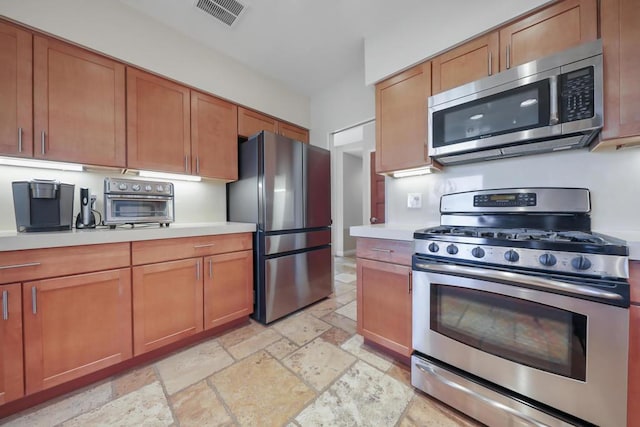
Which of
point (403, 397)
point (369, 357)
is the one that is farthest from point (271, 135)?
point (403, 397)

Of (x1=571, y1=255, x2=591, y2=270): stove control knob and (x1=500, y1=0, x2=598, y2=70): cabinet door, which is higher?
(x1=500, y1=0, x2=598, y2=70): cabinet door

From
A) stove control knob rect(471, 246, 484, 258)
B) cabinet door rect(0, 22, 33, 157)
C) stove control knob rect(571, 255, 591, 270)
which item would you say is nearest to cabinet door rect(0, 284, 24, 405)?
cabinet door rect(0, 22, 33, 157)

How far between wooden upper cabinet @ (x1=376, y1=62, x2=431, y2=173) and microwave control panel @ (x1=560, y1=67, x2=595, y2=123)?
72 centimetres

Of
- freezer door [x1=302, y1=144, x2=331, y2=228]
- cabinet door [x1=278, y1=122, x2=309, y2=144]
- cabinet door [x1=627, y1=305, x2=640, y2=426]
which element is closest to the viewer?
cabinet door [x1=627, y1=305, x2=640, y2=426]

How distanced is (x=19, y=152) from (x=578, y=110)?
3226mm

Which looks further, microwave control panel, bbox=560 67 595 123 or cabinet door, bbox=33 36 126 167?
cabinet door, bbox=33 36 126 167

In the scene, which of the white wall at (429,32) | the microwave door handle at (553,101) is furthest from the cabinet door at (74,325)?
the microwave door handle at (553,101)

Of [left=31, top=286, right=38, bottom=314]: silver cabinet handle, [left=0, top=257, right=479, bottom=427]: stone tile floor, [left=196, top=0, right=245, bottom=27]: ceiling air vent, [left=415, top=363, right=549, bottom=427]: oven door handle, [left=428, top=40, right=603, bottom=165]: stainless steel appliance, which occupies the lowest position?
[left=0, top=257, right=479, bottom=427]: stone tile floor

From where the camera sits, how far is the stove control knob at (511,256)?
1060 millimetres

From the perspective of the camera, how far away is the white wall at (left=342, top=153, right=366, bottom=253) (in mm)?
5301

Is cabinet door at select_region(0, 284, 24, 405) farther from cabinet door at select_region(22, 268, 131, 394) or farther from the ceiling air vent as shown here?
the ceiling air vent

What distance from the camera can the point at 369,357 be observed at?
1.69 metres

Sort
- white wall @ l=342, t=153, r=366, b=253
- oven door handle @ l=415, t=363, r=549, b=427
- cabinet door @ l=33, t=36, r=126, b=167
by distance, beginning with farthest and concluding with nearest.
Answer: white wall @ l=342, t=153, r=366, b=253 < cabinet door @ l=33, t=36, r=126, b=167 < oven door handle @ l=415, t=363, r=549, b=427

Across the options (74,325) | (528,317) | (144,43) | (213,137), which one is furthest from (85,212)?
(528,317)
